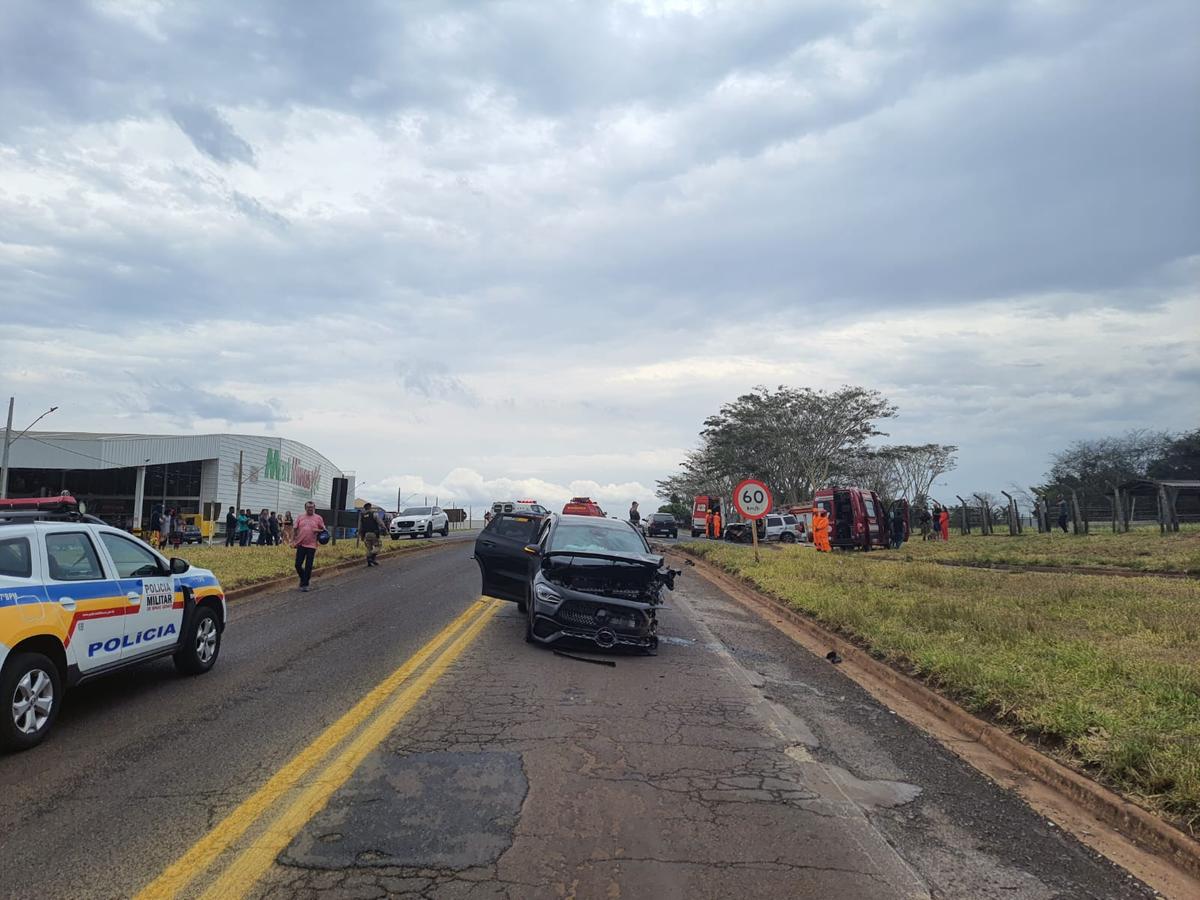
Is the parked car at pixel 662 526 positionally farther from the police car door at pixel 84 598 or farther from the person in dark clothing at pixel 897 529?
the police car door at pixel 84 598

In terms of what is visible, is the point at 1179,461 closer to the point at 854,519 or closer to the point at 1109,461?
the point at 1109,461

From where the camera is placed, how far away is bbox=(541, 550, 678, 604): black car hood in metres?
9.98

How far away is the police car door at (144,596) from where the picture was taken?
704 centimetres

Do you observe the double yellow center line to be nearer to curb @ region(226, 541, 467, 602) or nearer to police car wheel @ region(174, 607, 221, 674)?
police car wheel @ region(174, 607, 221, 674)

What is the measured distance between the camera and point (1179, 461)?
58.4 m

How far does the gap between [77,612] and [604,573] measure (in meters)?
5.39

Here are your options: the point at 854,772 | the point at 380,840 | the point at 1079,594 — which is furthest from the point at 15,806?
the point at 1079,594

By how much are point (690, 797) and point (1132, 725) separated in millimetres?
3286

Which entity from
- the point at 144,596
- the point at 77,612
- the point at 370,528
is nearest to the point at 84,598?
the point at 77,612

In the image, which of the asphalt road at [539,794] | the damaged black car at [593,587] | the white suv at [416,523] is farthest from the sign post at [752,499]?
the white suv at [416,523]

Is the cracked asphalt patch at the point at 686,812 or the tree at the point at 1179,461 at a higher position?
the tree at the point at 1179,461

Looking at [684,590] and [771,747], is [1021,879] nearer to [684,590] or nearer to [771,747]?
[771,747]

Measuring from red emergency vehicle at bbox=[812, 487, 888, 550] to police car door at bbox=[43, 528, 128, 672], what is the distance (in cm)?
2798

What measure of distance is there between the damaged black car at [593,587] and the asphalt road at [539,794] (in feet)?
3.10
